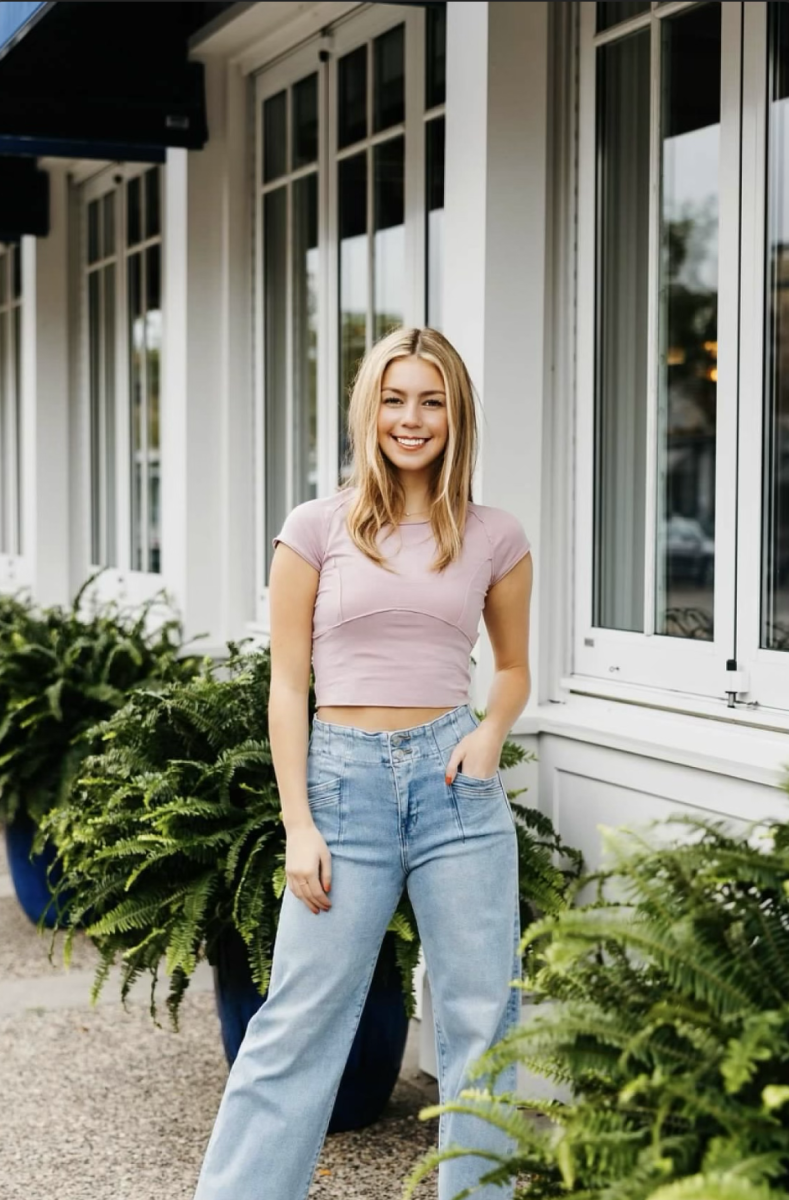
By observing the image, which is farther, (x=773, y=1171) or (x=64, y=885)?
(x=64, y=885)

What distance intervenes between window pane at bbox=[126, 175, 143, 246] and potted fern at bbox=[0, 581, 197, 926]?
3.01 m

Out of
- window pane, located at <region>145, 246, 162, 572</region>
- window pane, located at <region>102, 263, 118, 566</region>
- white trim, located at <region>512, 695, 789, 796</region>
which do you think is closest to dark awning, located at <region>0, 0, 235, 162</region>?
window pane, located at <region>145, 246, 162, 572</region>

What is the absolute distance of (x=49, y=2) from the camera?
18.6 feet

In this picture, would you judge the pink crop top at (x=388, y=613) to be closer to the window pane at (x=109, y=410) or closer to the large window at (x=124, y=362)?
the large window at (x=124, y=362)

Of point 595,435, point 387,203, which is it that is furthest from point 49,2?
point 595,435

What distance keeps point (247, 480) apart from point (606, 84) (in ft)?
10.2

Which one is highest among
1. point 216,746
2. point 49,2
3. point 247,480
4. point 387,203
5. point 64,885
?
point 49,2

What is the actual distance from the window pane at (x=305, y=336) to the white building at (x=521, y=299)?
19mm

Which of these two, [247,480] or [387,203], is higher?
[387,203]

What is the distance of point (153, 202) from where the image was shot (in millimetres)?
8422

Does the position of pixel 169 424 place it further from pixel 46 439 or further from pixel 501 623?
pixel 501 623

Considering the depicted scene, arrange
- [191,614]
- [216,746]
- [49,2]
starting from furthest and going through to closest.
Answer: [191,614] → [49,2] → [216,746]

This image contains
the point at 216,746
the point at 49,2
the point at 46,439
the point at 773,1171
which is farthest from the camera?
the point at 46,439

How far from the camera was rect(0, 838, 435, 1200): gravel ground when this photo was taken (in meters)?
4.06
